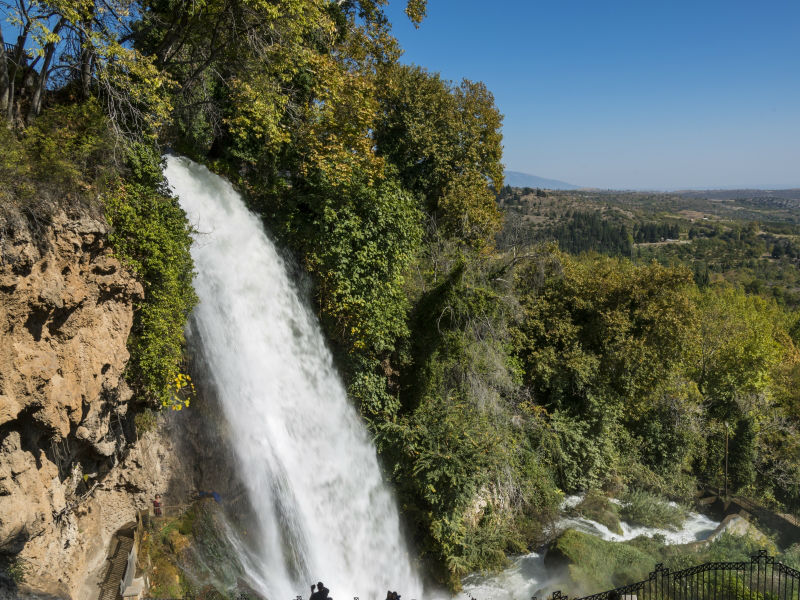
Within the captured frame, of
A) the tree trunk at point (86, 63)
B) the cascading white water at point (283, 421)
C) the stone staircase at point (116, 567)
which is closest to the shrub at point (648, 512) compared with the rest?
the cascading white water at point (283, 421)

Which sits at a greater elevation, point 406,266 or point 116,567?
point 406,266

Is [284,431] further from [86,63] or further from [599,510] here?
[599,510]

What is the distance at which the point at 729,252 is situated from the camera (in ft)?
308

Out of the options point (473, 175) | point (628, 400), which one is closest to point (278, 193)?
point (473, 175)

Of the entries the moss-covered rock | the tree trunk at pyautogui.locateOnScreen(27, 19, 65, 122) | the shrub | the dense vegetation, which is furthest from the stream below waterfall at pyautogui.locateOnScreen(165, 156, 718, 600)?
the shrub

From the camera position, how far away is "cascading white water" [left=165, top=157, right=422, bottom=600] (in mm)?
8672

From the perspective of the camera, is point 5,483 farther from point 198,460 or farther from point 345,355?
point 345,355

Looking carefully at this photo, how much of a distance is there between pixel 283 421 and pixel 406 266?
489cm

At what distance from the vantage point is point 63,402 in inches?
246

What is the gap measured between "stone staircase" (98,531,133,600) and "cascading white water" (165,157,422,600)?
182cm

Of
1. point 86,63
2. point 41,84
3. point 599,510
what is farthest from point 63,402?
point 599,510

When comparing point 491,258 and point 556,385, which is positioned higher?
point 491,258

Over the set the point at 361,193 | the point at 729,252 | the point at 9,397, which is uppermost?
the point at 361,193

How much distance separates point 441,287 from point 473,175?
5.61 meters
